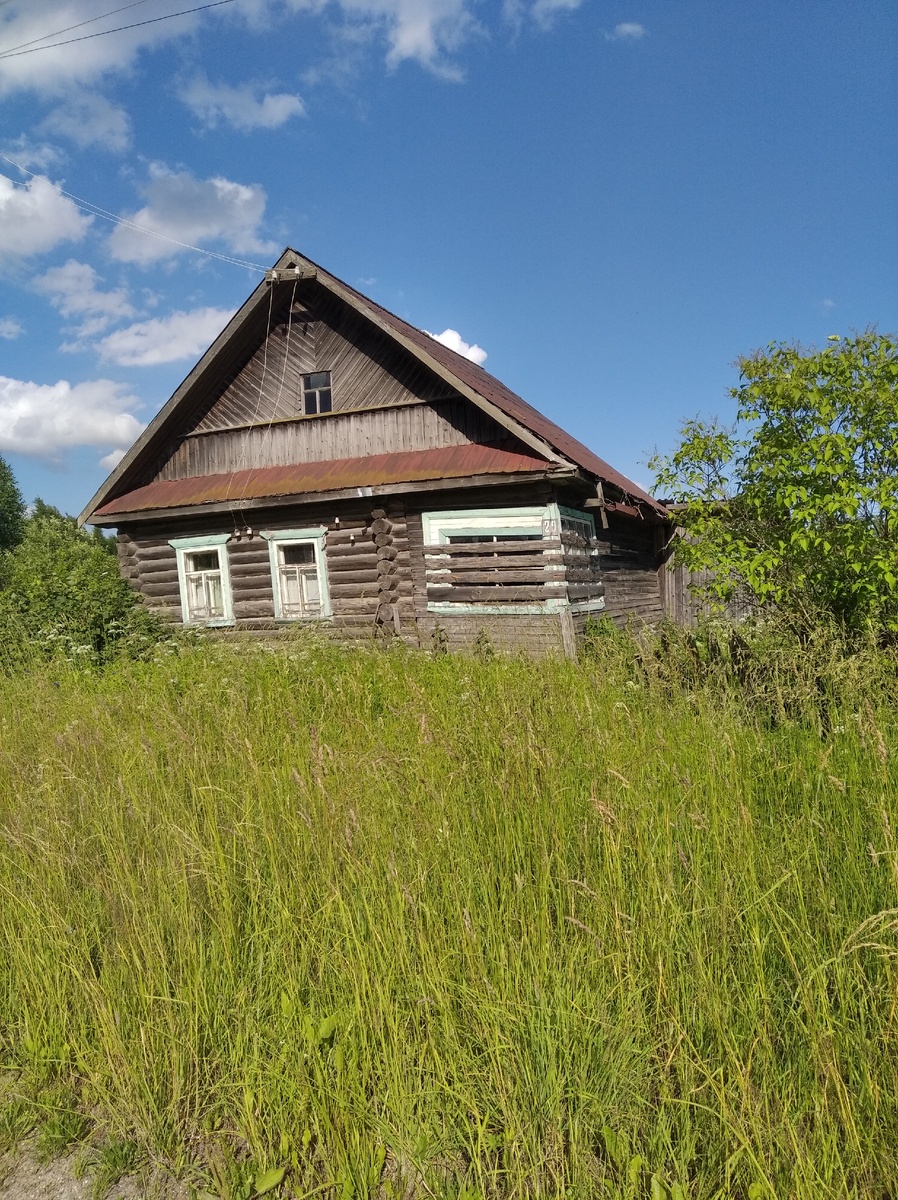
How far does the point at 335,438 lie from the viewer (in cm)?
1182

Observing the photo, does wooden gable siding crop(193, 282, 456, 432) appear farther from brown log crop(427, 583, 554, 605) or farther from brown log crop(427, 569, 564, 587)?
brown log crop(427, 583, 554, 605)

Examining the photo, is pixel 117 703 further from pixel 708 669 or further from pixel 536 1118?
pixel 536 1118

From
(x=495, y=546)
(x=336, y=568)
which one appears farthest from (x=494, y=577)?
(x=336, y=568)

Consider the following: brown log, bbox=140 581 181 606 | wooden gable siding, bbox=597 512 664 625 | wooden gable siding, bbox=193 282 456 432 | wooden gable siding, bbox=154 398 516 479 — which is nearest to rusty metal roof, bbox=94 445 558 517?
wooden gable siding, bbox=154 398 516 479

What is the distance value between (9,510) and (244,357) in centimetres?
5222

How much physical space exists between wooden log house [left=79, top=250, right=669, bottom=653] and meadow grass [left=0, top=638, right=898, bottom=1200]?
7.06m

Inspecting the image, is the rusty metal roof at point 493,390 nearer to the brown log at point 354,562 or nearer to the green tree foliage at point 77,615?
the brown log at point 354,562

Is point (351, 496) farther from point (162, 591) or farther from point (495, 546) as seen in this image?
point (162, 591)

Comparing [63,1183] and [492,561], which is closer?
[63,1183]

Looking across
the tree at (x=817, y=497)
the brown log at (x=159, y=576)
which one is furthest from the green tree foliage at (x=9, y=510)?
the tree at (x=817, y=497)

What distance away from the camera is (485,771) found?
289cm

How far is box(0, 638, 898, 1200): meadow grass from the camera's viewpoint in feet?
5.18

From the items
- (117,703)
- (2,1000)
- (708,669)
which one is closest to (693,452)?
(708,669)

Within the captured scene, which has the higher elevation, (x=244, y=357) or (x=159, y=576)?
(x=244, y=357)
